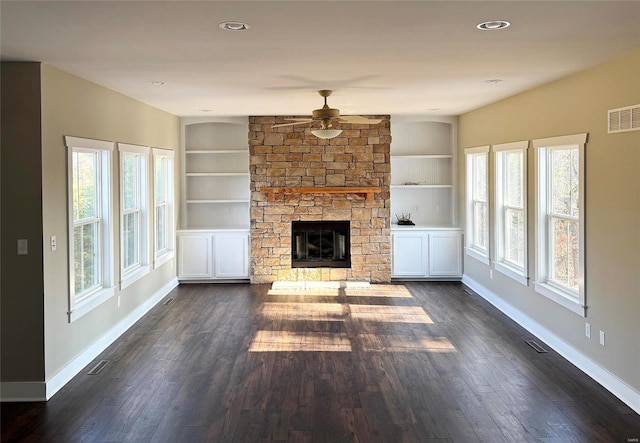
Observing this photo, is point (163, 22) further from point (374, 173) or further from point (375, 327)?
point (374, 173)

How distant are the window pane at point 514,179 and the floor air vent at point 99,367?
15.9 feet

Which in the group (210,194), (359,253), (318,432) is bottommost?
(318,432)

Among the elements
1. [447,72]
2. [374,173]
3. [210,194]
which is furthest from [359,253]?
[447,72]

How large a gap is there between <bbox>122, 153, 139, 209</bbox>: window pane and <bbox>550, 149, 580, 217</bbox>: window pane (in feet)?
15.0

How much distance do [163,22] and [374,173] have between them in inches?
246

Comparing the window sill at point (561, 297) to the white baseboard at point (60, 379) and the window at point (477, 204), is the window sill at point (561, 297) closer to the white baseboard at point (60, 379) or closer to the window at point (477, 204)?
the window at point (477, 204)

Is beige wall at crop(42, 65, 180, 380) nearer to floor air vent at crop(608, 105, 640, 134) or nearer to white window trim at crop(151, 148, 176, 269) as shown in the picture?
white window trim at crop(151, 148, 176, 269)

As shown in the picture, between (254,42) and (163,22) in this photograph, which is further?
(254,42)

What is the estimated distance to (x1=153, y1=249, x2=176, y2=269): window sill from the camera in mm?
8055

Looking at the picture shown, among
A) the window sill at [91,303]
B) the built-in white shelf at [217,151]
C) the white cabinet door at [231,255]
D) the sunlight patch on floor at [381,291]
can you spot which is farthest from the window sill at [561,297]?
the built-in white shelf at [217,151]

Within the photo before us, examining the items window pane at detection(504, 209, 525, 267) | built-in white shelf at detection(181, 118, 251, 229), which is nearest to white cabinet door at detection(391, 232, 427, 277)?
window pane at detection(504, 209, 525, 267)

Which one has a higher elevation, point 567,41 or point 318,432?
point 567,41

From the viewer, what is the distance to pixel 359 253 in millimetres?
9469

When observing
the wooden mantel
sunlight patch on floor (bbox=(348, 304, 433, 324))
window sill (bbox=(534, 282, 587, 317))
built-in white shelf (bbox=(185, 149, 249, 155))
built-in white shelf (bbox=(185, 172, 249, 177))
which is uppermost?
built-in white shelf (bbox=(185, 149, 249, 155))
